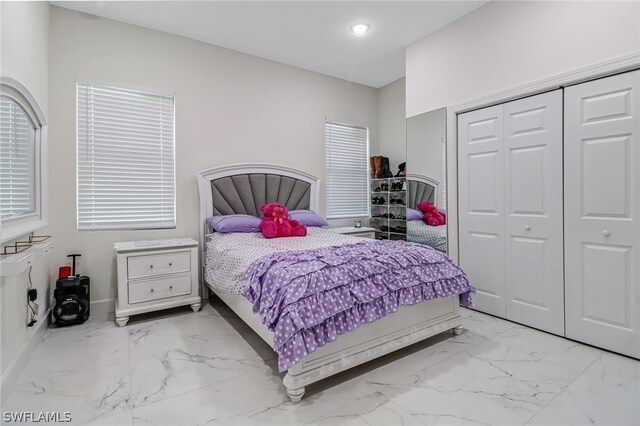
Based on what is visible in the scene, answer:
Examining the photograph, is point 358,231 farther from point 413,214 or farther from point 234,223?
point 234,223

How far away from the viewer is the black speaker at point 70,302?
2.69m

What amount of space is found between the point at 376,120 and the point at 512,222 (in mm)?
2912

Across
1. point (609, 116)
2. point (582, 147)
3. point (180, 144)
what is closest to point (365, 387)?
point (582, 147)

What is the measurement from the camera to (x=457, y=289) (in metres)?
2.45

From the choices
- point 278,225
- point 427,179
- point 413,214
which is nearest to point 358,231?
point 413,214

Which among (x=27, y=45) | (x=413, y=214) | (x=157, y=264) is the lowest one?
(x=157, y=264)

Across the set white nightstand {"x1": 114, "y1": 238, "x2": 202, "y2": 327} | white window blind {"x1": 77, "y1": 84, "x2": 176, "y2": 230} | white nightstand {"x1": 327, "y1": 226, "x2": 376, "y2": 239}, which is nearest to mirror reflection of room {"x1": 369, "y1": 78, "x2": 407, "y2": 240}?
white nightstand {"x1": 327, "y1": 226, "x2": 376, "y2": 239}

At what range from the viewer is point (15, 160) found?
2.09 meters

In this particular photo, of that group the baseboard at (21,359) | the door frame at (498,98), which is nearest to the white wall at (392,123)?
the door frame at (498,98)

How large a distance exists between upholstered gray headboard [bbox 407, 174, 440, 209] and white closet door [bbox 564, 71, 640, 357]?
1.23m

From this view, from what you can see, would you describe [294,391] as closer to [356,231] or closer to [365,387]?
[365,387]

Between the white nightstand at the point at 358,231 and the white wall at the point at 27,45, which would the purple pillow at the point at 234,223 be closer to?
the white nightstand at the point at 358,231

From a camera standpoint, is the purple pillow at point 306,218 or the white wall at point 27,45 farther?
the purple pillow at point 306,218

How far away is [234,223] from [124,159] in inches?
51.3
